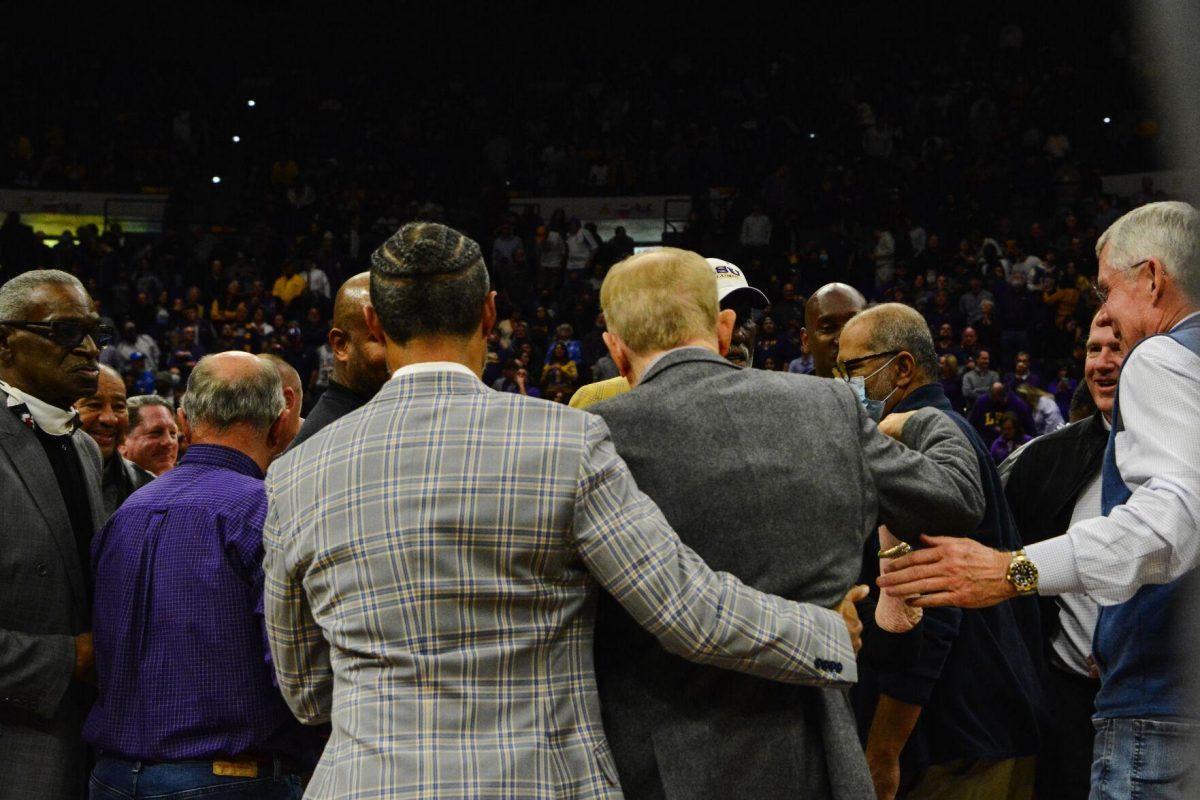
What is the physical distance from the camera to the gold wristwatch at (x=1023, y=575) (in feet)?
6.96

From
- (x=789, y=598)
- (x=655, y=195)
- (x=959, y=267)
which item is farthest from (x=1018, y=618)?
(x=655, y=195)

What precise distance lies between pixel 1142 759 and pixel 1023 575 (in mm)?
390

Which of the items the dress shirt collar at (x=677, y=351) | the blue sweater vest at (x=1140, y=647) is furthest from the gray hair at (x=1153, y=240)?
the dress shirt collar at (x=677, y=351)

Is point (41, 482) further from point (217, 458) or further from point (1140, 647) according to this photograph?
point (1140, 647)

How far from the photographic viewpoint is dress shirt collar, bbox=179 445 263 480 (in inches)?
103

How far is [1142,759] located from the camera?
7.09 ft

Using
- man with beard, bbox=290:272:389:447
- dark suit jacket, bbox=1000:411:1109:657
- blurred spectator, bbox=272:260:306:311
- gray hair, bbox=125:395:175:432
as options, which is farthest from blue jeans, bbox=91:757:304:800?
Answer: blurred spectator, bbox=272:260:306:311

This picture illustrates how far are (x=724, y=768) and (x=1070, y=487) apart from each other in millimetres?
1501

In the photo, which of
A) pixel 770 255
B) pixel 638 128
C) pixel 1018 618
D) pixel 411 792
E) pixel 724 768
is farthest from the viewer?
pixel 638 128

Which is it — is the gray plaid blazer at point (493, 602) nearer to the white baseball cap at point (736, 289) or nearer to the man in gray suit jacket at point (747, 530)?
the man in gray suit jacket at point (747, 530)

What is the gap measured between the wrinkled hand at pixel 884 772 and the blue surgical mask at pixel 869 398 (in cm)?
76

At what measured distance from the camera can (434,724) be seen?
1738mm

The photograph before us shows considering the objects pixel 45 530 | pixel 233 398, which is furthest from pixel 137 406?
pixel 233 398

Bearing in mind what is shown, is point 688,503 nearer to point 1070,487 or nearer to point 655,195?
point 1070,487
